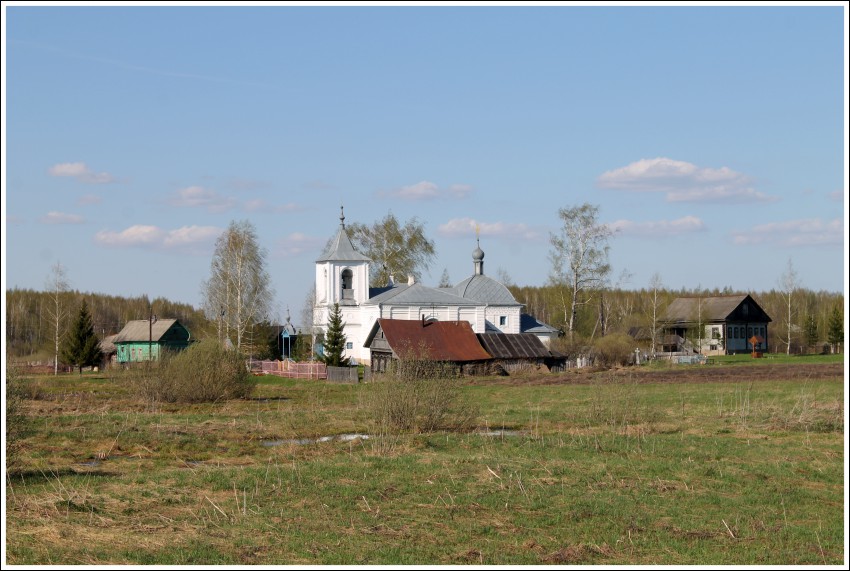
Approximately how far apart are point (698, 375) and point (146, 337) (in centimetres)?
3841

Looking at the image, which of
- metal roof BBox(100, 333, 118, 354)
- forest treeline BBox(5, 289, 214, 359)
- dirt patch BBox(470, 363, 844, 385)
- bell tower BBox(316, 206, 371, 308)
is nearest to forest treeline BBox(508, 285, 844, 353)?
dirt patch BBox(470, 363, 844, 385)

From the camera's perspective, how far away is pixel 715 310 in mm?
77625

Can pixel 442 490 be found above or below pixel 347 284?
below

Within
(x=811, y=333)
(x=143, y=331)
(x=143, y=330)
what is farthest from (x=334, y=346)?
→ (x=811, y=333)

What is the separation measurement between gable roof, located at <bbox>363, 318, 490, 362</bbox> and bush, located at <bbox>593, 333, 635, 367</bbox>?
753cm

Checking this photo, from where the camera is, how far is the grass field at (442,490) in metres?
10.9

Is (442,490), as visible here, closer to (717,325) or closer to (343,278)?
(343,278)

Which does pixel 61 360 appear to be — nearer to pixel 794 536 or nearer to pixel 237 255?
pixel 237 255

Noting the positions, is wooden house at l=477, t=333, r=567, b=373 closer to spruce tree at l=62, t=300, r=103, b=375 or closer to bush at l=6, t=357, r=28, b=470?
spruce tree at l=62, t=300, r=103, b=375

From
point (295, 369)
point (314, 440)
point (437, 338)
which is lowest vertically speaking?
point (314, 440)

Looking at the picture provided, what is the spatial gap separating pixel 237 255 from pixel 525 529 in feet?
155

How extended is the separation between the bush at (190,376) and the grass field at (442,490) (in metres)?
5.03

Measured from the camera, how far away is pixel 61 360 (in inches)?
2296

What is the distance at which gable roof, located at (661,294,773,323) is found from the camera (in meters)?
76.3
